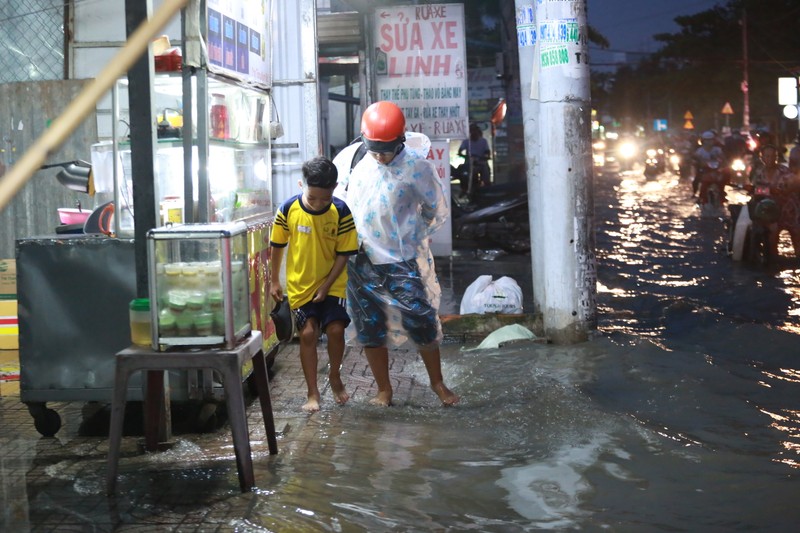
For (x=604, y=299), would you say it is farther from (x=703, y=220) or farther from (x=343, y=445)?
(x=703, y=220)

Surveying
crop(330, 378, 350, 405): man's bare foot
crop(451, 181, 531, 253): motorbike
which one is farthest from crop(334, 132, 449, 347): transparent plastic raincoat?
crop(451, 181, 531, 253): motorbike

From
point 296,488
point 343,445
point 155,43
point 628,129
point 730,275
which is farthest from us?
point 628,129

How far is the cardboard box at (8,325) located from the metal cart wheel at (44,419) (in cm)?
281

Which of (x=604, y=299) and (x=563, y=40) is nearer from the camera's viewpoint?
(x=563, y=40)

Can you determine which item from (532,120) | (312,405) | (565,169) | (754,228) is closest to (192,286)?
(312,405)

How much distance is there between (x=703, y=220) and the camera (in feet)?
67.8

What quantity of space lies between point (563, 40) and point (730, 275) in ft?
18.7

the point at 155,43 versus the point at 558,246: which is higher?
the point at 155,43

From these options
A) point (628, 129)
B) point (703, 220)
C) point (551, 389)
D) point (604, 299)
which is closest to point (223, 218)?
point (551, 389)

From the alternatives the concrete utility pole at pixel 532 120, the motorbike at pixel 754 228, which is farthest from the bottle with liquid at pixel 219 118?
the motorbike at pixel 754 228

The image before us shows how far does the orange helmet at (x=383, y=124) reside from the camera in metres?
6.41

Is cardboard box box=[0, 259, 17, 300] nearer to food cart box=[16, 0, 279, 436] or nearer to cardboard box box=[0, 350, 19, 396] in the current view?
cardboard box box=[0, 350, 19, 396]

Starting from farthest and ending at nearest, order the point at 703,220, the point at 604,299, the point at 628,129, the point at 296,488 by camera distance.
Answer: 1. the point at 628,129
2. the point at 703,220
3. the point at 604,299
4. the point at 296,488

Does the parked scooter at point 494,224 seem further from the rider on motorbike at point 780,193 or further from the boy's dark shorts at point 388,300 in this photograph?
the boy's dark shorts at point 388,300
